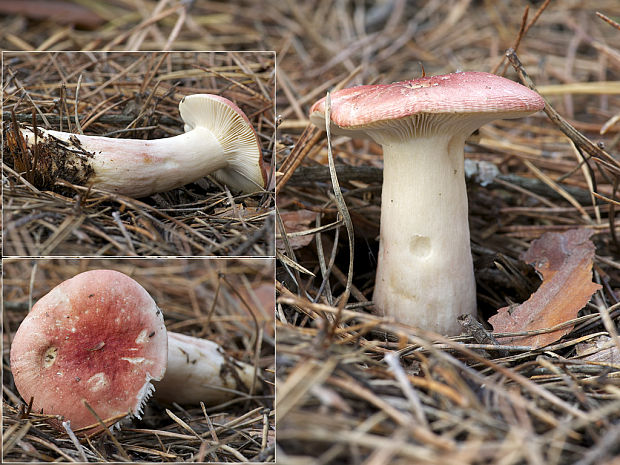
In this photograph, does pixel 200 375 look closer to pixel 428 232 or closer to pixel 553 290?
pixel 428 232

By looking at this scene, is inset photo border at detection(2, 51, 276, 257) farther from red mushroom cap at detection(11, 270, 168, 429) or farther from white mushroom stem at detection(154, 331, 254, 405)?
white mushroom stem at detection(154, 331, 254, 405)

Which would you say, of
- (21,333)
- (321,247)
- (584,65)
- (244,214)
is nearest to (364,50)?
(584,65)

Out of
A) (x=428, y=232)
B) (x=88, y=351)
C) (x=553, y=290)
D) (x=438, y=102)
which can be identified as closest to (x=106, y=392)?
(x=88, y=351)

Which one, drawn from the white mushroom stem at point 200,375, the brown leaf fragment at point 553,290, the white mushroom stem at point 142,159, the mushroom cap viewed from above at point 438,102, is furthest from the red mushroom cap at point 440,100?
the white mushroom stem at point 200,375

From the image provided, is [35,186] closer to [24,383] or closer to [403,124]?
[24,383]

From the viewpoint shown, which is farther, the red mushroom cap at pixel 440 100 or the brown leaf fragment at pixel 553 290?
the brown leaf fragment at pixel 553 290

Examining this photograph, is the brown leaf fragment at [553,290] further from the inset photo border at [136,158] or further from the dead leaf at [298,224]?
the inset photo border at [136,158]
